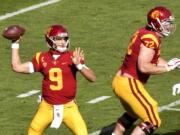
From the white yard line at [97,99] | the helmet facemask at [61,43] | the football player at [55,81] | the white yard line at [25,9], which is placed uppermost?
the helmet facemask at [61,43]

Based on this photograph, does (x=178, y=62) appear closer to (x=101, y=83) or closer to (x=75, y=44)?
(x=101, y=83)

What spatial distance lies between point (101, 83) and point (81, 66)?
5.26 m

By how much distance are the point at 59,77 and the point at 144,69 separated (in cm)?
125

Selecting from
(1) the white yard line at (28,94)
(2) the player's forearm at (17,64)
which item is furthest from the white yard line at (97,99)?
(2) the player's forearm at (17,64)

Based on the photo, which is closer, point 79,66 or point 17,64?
point 79,66

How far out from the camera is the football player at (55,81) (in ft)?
45.7

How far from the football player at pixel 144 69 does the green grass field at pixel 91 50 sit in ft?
5.34

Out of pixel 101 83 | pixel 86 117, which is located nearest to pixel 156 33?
pixel 86 117

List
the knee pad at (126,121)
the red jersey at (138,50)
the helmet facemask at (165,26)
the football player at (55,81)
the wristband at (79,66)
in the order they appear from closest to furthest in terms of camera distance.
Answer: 1. the wristband at (79,66)
2. the football player at (55,81)
3. the red jersey at (138,50)
4. the helmet facemask at (165,26)
5. the knee pad at (126,121)

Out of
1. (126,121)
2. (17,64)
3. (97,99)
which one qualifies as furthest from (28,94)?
(17,64)

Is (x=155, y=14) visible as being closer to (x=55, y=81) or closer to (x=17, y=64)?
(x=55, y=81)

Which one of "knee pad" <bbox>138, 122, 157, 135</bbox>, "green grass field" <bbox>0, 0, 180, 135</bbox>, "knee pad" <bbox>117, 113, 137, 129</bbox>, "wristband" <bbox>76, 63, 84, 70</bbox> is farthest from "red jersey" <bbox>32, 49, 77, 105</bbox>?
"green grass field" <bbox>0, 0, 180, 135</bbox>

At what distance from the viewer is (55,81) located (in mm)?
13984

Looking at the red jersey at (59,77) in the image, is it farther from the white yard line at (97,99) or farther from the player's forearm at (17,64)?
the white yard line at (97,99)
